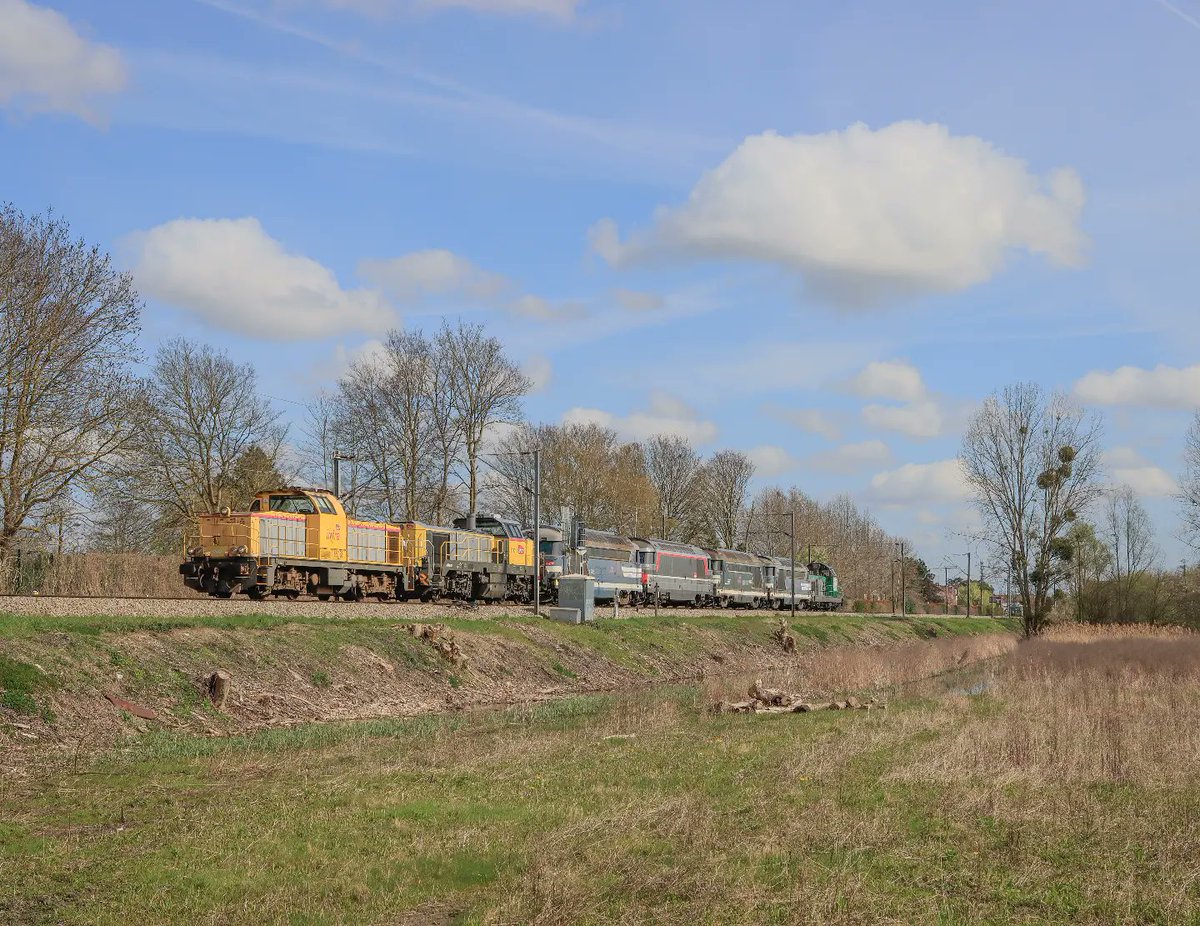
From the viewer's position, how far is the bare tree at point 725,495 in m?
97.6

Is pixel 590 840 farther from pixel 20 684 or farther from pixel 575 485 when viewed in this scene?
pixel 575 485

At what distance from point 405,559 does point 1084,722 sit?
26589mm

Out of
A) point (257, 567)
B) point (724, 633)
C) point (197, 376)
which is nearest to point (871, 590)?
point (724, 633)

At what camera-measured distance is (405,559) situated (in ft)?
130

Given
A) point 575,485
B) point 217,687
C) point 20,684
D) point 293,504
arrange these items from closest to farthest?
point 20,684 < point 217,687 < point 293,504 < point 575,485

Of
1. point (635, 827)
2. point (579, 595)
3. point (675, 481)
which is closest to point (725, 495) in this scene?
point (675, 481)

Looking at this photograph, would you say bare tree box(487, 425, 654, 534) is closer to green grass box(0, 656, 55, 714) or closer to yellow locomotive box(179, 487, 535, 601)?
yellow locomotive box(179, 487, 535, 601)

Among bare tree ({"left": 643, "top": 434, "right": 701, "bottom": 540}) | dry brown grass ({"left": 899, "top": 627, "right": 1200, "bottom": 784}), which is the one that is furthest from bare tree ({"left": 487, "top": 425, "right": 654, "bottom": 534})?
dry brown grass ({"left": 899, "top": 627, "right": 1200, "bottom": 784})

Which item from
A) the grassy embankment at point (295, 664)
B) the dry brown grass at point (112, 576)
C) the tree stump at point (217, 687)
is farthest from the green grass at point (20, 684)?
the dry brown grass at point (112, 576)

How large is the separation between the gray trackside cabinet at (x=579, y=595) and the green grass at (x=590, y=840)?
24.8 metres

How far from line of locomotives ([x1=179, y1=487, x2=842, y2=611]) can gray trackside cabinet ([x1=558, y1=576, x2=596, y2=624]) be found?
6.67 feet

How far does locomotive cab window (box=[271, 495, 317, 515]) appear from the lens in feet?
113

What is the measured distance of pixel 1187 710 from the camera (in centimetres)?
2006

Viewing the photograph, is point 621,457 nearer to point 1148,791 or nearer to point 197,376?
point 197,376
